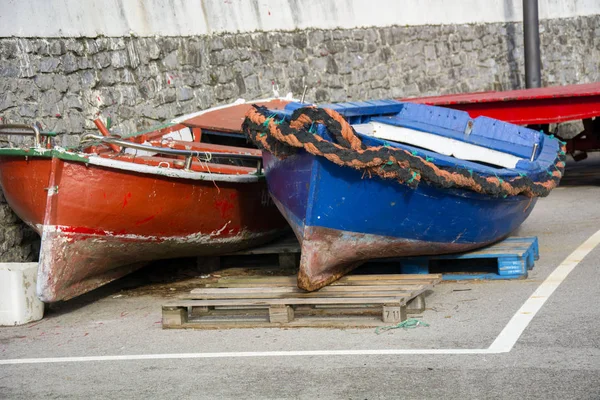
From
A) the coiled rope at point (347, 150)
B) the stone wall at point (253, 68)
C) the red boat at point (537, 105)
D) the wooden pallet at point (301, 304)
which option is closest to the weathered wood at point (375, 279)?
the wooden pallet at point (301, 304)

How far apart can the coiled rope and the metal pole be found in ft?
35.0

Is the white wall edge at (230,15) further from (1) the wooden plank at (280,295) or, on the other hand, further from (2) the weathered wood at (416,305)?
(2) the weathered wood at (416,305)

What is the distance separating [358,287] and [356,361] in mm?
1250

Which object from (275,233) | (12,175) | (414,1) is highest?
(414,1)

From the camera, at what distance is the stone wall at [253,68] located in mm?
8602

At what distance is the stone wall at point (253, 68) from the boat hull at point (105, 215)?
116 cm

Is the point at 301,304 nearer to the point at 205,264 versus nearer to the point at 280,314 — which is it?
the point at 280,314

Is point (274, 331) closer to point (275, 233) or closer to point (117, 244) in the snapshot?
point (117, 244)

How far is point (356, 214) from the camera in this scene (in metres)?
6.13

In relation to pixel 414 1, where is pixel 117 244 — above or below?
below

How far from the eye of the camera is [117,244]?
6.81 metres

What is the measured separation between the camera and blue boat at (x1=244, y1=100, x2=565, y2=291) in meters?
→ 5.93

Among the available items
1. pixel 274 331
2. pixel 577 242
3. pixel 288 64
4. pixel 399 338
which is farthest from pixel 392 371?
pixel 288 64

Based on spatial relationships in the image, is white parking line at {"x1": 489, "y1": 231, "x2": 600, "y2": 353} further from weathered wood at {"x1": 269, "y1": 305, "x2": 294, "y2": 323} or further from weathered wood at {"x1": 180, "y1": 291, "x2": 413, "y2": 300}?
weathered wood at {"x1": 269, "y1": 305, "x2": 294, "y2": 323}
